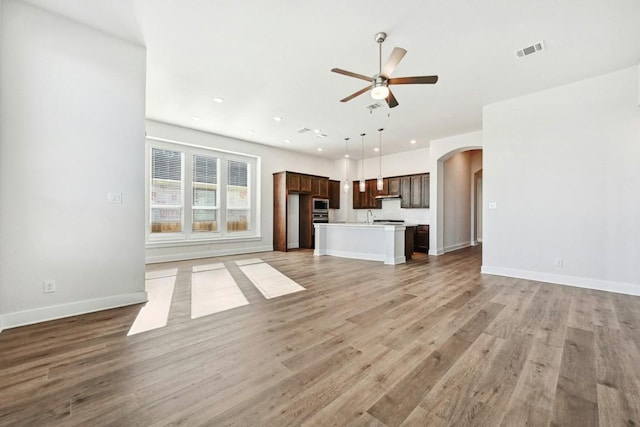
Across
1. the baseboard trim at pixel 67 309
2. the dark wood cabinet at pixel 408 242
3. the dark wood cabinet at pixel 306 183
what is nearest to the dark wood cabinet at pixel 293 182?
the dark wood cabinet at pixel 306 183

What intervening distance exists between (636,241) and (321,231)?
556 cm

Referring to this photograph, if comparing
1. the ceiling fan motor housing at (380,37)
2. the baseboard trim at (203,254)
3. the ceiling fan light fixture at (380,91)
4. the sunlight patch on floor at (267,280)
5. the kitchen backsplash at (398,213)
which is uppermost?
the ceiling fan motor housing at (380,37)

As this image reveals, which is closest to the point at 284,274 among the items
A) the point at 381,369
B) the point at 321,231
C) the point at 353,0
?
the point at 321,231

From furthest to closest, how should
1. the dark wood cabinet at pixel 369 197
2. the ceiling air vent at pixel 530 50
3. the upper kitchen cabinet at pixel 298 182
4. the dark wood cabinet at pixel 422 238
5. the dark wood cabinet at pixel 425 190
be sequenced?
the dark wood cabinet at pixel 369 197 → the upper kitchen cabinet at pixel 298 182 → the dark wood cabinet at pixel 425 190 → the dark wood cabinet at pixel 422 238 → the ceiling air vent at pixel 530 50

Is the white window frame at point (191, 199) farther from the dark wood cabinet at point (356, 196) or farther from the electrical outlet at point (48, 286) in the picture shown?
the dark wood cabinet at point (356, 196)

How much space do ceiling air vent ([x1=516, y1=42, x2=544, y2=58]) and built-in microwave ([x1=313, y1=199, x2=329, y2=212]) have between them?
6195 mm

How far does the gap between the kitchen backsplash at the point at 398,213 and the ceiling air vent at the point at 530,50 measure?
4.97 metres

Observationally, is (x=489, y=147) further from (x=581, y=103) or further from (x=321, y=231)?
(x=321, y=231)

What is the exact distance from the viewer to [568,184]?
166 inches

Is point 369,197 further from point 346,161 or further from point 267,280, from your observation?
point 267,280

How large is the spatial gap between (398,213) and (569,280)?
5.01 meters

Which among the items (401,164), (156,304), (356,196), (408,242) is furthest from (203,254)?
(401,164)

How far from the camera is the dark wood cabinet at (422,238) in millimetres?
7723

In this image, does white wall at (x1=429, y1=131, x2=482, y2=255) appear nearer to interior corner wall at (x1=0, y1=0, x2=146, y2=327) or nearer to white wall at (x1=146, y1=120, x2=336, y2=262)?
white wall at (x1=146, y1=120, x2=336, y2=262)
